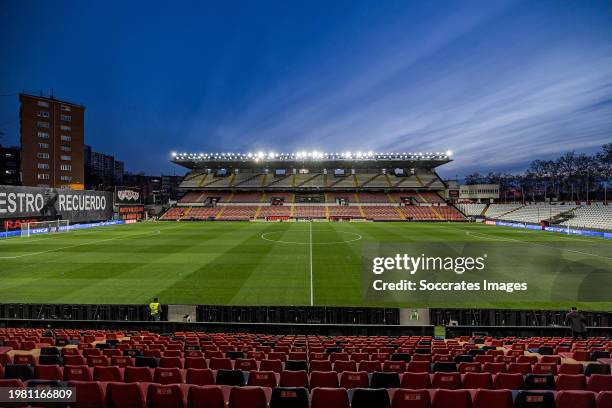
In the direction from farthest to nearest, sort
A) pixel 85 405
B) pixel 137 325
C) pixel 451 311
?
pixel 451 311 → pixel 137 325 → pixel 85 405

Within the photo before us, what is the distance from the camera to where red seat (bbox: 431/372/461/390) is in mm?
6164

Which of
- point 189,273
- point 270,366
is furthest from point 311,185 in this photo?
point 270,366

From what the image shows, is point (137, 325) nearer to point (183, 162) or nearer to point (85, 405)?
point (85, 405)

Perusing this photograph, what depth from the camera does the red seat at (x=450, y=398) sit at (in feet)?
15.9

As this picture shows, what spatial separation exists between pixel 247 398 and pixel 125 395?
1896 mm

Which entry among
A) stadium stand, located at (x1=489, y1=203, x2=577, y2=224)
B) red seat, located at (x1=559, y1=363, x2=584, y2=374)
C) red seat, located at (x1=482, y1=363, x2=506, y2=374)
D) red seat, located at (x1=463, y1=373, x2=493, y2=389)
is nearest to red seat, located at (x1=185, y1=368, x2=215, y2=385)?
red seat, located at (x1=463, y1=373, x2=493, y2=389)

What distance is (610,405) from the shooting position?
4.54 m

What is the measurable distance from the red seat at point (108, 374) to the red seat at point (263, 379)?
2.43 m

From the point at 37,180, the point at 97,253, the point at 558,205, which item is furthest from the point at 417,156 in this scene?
the point at 37,180

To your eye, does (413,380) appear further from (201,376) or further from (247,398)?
(201,376)

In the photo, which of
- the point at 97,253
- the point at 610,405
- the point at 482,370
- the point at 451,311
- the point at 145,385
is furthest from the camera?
the point at 97,253

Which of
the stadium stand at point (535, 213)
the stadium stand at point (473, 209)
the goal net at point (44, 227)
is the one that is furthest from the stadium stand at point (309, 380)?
the stadium stand at point (473, 209)

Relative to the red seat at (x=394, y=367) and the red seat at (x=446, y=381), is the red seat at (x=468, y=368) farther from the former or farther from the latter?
the red seat at (x=394, y=367)

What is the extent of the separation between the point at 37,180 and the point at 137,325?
345 feet
